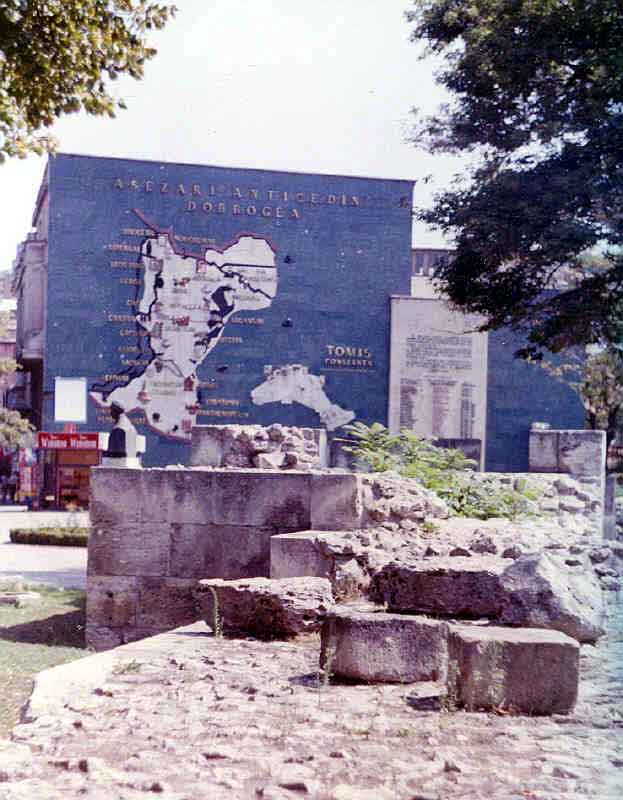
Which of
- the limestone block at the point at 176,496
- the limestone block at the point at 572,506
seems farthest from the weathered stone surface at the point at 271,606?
the limestone block at the point at 572,506

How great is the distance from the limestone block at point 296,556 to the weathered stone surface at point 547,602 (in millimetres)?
2463

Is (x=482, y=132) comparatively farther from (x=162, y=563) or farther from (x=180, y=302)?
(x=180, y=302)

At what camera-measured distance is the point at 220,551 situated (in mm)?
9414

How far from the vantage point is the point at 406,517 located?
8906 mm

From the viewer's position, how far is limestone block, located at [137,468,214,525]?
374 inches

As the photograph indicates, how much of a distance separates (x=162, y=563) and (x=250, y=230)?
2239cm

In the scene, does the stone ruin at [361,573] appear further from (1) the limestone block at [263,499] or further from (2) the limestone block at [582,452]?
(2) the limestone block at [582,452]

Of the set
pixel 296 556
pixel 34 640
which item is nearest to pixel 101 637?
pixel 34 640

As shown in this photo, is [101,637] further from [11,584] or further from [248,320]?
[248,320]

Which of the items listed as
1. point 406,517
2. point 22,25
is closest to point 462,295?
point 406,517

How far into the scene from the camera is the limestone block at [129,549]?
9672 millimetres

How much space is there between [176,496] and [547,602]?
494 centimetres

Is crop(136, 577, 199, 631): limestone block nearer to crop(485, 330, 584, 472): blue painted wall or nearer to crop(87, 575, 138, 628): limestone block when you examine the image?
crop(87, 575, 138, 628): limestone block

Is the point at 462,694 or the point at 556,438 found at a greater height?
the point at 556,438
